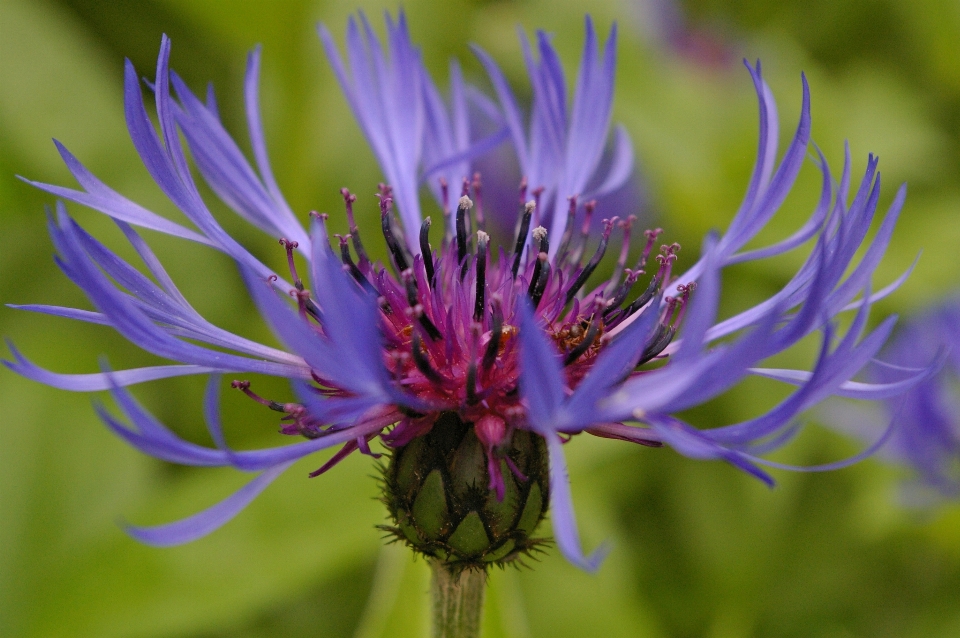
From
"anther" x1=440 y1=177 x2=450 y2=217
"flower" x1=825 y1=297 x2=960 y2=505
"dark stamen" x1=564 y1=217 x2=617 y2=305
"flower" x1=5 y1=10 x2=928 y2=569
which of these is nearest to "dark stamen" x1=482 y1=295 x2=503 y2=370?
"flower" x1=5 y1=10 x2=928 y2=569

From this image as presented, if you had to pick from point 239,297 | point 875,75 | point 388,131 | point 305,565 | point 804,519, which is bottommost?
point 804,519

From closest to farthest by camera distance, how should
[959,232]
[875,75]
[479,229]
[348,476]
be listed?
[479,229] → [348,476] → [959,232] → [875,75]

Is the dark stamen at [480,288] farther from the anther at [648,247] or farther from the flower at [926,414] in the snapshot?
the flower at [926,414]

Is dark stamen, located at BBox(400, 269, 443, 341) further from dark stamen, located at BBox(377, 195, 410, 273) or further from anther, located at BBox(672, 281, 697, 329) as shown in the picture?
anther, located at BBox(672, 281, 697, 329)

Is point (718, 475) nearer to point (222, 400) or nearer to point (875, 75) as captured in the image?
point (222, 400)

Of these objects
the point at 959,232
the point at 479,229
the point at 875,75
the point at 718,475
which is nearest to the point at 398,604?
the point at 479,229

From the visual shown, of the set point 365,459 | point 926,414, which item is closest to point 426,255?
point 365,459

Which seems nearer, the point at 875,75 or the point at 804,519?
the point at 804,519
